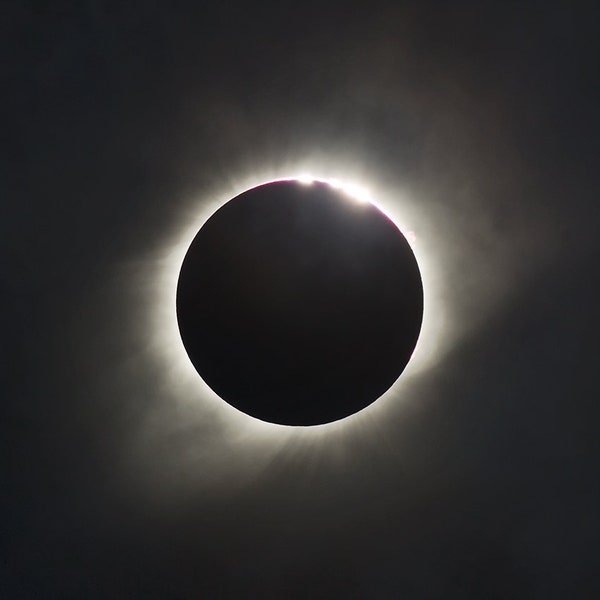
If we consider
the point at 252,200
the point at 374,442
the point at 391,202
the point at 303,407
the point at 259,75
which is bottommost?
the point at 303,407

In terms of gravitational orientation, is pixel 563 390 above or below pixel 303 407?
above

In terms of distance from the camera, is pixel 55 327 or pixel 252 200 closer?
pixel 252 200

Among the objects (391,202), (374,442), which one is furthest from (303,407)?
(391,202)

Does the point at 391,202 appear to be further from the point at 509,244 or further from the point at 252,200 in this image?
the point at 252,200

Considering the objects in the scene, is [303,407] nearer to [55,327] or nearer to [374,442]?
[374,442]

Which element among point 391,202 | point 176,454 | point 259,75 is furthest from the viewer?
point 176,454

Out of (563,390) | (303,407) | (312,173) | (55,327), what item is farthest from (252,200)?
(563,390)

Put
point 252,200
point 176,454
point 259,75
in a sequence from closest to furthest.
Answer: point 252,200 < point 259,75 < point 176,454
